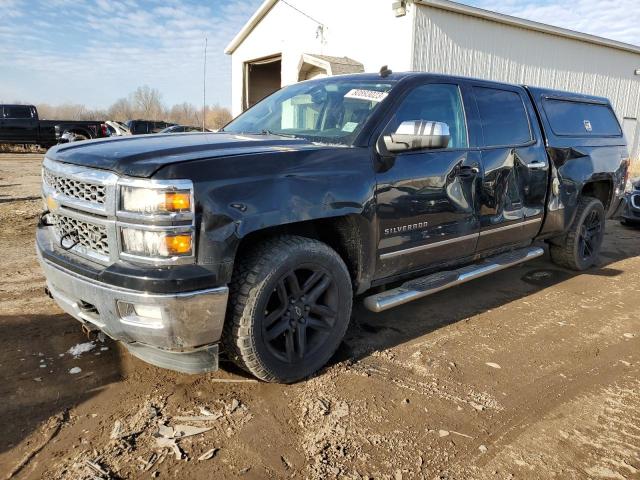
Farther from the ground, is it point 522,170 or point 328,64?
point 328,64

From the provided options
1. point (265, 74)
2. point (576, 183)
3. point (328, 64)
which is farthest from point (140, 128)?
point (576, 183)

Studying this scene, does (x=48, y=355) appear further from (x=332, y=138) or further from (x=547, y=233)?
(x=547, y=233)

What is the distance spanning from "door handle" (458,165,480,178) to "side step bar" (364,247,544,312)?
0.80 meters

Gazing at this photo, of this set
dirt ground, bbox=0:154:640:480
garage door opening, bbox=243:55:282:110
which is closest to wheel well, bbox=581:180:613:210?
dirt ground, bbox=0:154:640:480

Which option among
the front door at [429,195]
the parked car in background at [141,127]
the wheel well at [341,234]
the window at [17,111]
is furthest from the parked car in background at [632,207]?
the window at [17,111]

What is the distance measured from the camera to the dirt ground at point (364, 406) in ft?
7.71

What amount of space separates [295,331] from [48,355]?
169 cm

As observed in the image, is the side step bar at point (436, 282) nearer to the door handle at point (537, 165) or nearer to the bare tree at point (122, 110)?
the door handle at point (537, 165)

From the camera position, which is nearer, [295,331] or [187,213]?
[187,213]

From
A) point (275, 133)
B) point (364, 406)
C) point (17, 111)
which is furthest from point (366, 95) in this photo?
point (17, 111)

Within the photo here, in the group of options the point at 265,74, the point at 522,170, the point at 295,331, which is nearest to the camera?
the point at 295,331

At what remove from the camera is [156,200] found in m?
2.39

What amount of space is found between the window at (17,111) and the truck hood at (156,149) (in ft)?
71.8

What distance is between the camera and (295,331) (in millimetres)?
3021
